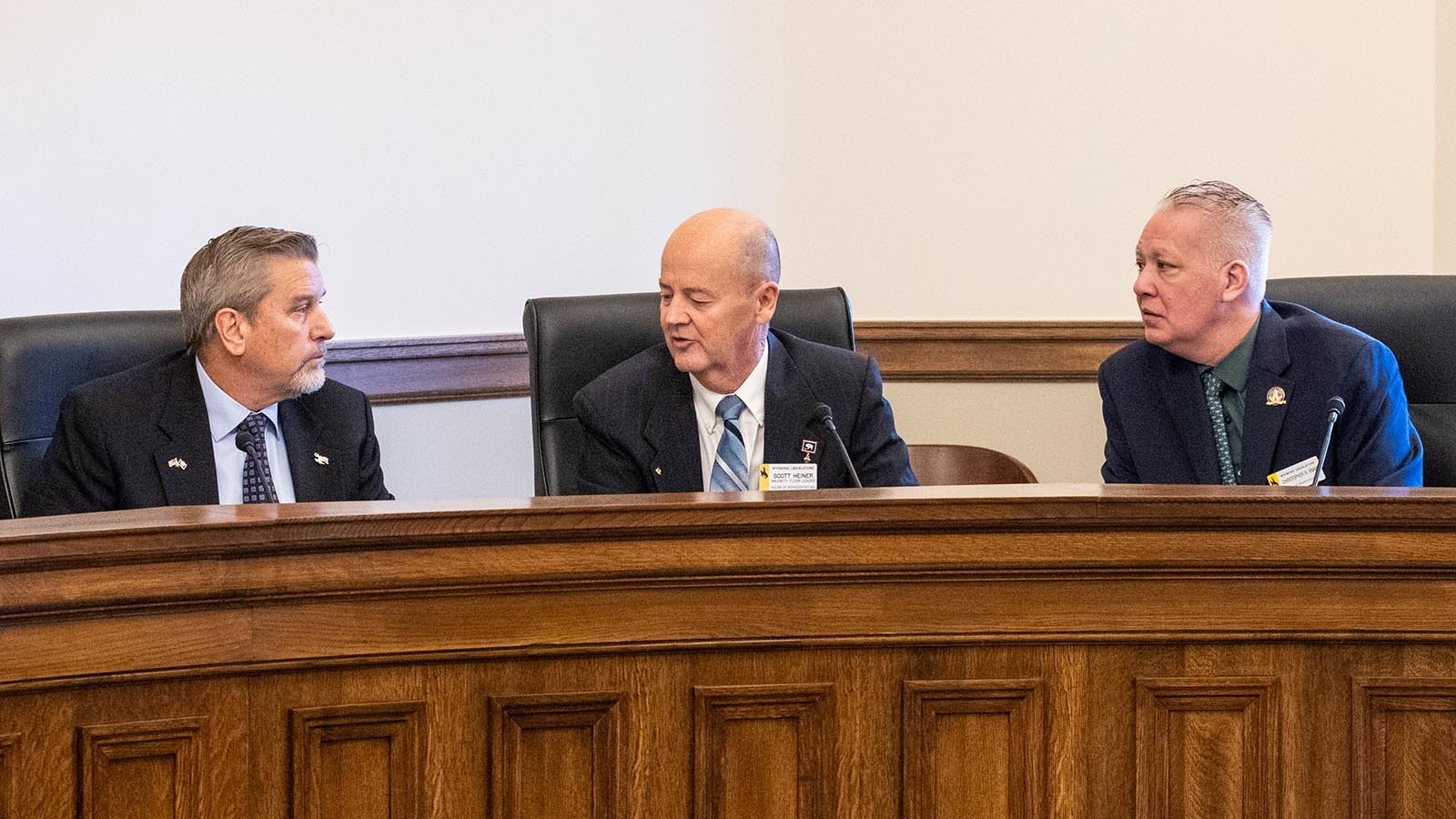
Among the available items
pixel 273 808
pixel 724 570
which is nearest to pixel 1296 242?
pixel 724 570

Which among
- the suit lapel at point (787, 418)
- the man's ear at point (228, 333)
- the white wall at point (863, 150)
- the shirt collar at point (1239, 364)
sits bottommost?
the suit lapel at point (787, 418)

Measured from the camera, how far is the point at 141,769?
4.47 ft

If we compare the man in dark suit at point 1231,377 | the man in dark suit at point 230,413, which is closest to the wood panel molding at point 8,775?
the man in dark suit at point 230,413

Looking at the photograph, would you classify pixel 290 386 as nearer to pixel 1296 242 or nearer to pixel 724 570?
pixel 724 570

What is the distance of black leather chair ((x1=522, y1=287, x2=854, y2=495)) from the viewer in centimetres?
264

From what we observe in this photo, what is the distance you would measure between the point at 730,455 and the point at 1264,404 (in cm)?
91

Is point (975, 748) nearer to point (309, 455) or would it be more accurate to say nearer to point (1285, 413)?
point (1285, 413)

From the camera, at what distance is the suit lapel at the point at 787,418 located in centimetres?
254

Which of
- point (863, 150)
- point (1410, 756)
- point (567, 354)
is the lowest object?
point (1410, 756)

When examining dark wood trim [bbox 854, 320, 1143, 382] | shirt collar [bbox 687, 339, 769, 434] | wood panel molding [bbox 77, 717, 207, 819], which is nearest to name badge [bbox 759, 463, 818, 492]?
shirt collar [bbox 687, 339, 769, 434]

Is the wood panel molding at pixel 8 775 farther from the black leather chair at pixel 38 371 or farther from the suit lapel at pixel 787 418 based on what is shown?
the suit lapel at pixel 787 418

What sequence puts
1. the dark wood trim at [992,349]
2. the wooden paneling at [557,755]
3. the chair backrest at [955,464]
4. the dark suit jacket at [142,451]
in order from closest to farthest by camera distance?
the wooden paneling at [557,755] < the dark suit jacket at [142,451] < the chair backrest at [955,464] < the dark wood trim at [992,349]

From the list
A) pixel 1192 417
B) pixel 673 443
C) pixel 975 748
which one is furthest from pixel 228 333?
pixel 1192 417

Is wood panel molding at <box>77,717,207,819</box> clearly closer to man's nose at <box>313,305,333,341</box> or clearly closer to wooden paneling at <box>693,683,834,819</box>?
wooden paneling at <box>693,683,834,819</box>
